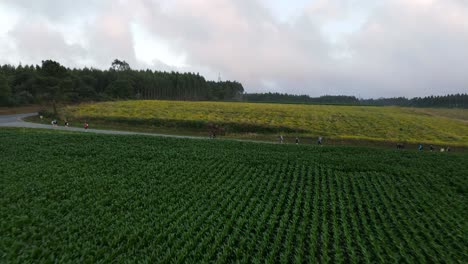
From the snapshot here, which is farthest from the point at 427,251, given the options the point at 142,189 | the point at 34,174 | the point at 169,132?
the point at 169,132

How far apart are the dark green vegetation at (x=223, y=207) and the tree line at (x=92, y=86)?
39019 millimetres

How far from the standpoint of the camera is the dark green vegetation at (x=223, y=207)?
1120cm

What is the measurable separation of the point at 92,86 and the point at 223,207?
94557 mm

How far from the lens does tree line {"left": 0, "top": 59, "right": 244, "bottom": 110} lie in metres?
61.6

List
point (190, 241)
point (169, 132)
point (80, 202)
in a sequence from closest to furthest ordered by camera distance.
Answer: point (190, 241) < point (80, 202) < point (169, 132)

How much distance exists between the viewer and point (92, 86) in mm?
96000

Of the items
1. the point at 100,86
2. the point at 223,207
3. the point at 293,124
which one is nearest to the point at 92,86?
the point at 100,86

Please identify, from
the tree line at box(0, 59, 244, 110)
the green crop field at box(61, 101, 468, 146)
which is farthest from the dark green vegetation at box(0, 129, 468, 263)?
the tree line at box(0, 59, 244, 110)

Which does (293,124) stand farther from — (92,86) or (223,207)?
(92,86)

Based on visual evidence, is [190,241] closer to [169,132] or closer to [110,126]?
[169,132]

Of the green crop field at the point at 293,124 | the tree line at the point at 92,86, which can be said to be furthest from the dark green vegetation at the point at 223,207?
the tree line at the point at 92,86

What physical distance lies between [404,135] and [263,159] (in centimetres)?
3232

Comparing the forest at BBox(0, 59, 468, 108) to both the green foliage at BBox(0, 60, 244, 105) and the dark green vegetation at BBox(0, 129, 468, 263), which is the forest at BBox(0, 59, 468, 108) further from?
the dark green vegetation at BBox(0, 129, 468, 263)

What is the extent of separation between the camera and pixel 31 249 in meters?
10.5
